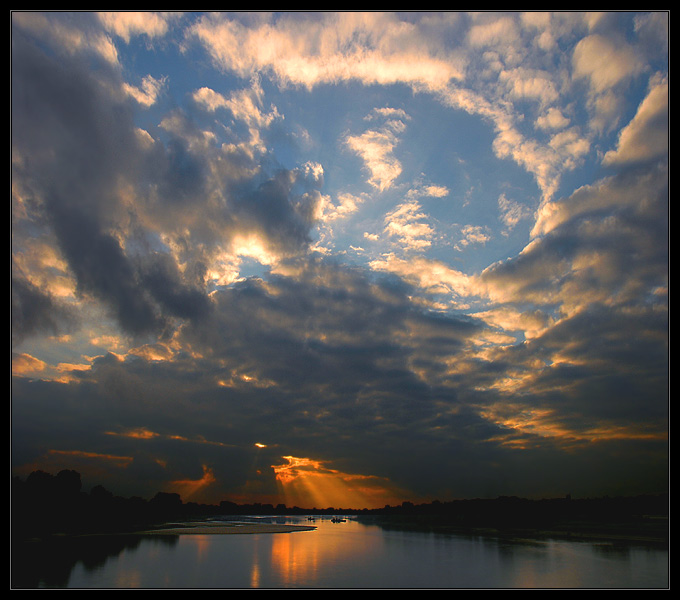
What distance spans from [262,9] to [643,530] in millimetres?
140429

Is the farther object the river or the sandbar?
the sandbar

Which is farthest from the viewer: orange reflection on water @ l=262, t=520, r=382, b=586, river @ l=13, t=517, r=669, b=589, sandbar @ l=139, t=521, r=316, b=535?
sandbar @ l=139, t=521, r=316, b=535

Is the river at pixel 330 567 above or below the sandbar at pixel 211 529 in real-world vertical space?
above

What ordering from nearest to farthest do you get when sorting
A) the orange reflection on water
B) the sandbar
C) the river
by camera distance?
the river, the orange reflection on water, the sandbar

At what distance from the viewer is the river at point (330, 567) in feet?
146

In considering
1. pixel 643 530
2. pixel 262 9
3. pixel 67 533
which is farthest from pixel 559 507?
pixel 262 9

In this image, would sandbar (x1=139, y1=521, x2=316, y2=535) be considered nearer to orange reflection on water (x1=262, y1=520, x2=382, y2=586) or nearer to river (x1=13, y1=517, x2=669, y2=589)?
river (x1=13, y1=517, x2=669, y2=589)

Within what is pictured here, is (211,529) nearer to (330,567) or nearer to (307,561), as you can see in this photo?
(307,561)

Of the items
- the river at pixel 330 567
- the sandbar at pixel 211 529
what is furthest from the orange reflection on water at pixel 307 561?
the sandbar at pixel 211 529

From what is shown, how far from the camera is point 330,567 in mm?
56906

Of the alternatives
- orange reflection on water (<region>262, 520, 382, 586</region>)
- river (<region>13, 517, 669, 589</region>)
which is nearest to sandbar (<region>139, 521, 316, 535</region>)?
river (<region>13, 517, 669, 589</region>)

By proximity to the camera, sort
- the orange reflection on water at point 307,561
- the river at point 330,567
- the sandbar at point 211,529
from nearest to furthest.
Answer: the river at point 330,567
the orange reflection on water at point 307,561
the sandbar at point 211,529

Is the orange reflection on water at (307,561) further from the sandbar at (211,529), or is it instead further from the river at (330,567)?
the sandbar at (211,529)

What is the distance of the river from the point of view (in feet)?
146
